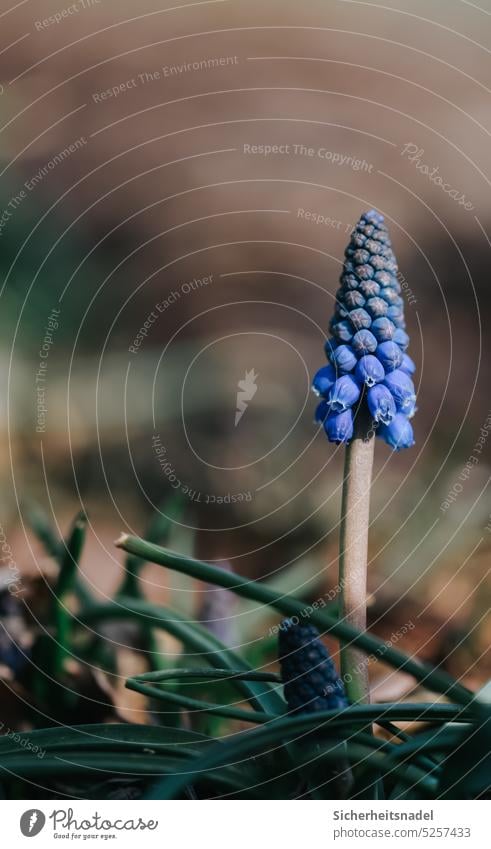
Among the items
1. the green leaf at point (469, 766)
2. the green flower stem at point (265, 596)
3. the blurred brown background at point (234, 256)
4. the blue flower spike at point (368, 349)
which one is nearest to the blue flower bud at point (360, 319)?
the blue flower spike at point (368, 349)

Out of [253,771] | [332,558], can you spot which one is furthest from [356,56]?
[253,771]

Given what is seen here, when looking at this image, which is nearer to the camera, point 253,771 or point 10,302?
point 253,771

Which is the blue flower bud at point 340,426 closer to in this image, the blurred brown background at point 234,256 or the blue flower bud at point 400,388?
the blue flower bud at point 400,388

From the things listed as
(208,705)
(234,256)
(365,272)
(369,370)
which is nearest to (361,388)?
(369,370)

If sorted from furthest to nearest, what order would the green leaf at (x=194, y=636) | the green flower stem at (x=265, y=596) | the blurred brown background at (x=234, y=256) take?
the blurred brown background at (x=234, y=256)
the green leaf at (x=194, y=636)
the green flower stem at (x=265, y=596)

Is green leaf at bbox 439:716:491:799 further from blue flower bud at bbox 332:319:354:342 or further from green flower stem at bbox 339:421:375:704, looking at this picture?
blue flower bud at bbox 332:319:354:342
